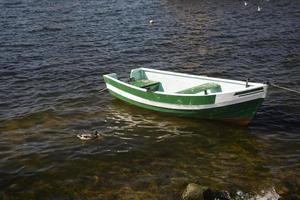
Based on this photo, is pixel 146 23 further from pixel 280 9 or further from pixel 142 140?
pixel 142 140

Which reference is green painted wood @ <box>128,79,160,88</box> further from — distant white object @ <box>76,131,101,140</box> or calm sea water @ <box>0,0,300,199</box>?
distant white object @ <box>76,131,101,140</box>

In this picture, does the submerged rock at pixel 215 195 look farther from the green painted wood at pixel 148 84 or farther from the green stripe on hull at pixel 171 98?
the green painted wood at pixel 148 84

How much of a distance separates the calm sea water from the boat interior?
6.24 feet

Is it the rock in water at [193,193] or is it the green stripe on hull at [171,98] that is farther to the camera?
the green stripe on hull at [171,98]

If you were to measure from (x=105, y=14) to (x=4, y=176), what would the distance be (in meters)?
43.4

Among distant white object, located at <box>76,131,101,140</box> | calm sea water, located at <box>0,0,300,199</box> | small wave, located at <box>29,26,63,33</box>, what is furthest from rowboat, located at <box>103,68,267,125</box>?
small wave, located at <box>29,26,63,33</box>

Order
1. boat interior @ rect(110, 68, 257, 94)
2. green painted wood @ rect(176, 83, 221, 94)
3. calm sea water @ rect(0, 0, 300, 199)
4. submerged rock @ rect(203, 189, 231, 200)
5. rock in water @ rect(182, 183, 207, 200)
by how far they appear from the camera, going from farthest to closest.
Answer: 1. green painted wood @ rect(176, 83, 221, 94)
2. boat interior @ rect(110, 68, 257, 94)
3. calm sea water @ rect(0, 0, 300, 199)
4. submerged rock @ rect(203, 189, 231, 200)
5. rock in water @ rect(182, 183, 207, 200)

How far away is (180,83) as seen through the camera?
84.0 ft

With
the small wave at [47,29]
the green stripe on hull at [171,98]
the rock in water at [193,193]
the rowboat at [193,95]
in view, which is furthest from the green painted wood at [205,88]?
the small wave at [47,29]

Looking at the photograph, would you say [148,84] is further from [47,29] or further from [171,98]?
[47,29]

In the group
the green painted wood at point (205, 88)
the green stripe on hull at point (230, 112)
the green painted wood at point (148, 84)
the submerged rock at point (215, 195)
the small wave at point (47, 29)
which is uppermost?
the small wave at point (47, 29)

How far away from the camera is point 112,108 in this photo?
26156 millimetres

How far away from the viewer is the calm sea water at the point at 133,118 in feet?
57.1

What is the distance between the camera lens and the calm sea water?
1739 centimetres
